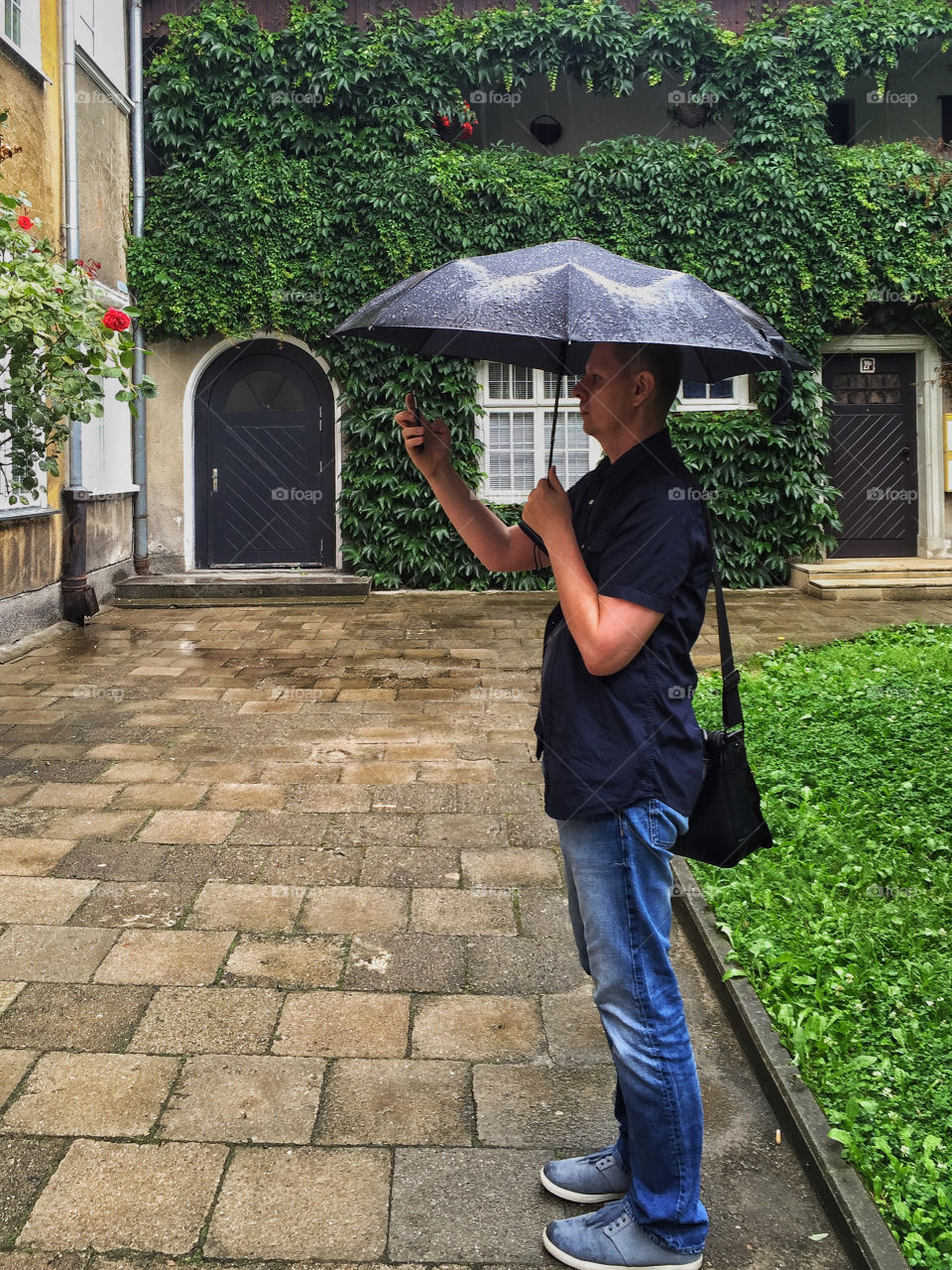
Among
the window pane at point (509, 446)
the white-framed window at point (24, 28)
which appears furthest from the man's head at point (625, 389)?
the window pane at point (509, 446)

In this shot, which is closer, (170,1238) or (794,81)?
(170,1238)

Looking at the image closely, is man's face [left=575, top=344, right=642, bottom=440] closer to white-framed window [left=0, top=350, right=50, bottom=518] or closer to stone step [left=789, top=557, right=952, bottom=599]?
white-framed window [left=0, top=350, right=50, bottom=518]

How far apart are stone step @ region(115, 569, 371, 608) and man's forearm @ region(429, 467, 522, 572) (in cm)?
921

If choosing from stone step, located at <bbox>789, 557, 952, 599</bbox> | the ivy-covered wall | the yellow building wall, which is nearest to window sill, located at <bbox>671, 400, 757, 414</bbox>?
the ivy-covered wall

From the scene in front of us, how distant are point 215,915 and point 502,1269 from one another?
6.49 feet

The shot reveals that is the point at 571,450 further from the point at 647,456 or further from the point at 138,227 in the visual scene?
the point at 647,456

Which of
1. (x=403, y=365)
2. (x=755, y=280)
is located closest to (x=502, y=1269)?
(x=403, y=365)

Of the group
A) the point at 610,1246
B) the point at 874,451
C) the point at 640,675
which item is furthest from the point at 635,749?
the point at 874,451

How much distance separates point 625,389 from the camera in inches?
86.0

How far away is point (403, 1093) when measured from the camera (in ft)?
9.48

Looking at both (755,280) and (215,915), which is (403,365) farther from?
(215,915)

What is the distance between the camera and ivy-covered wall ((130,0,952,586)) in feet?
40.0

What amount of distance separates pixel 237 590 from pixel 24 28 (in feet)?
17.5

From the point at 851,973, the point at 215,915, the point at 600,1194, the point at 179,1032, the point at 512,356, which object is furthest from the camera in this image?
the point at 215,915
